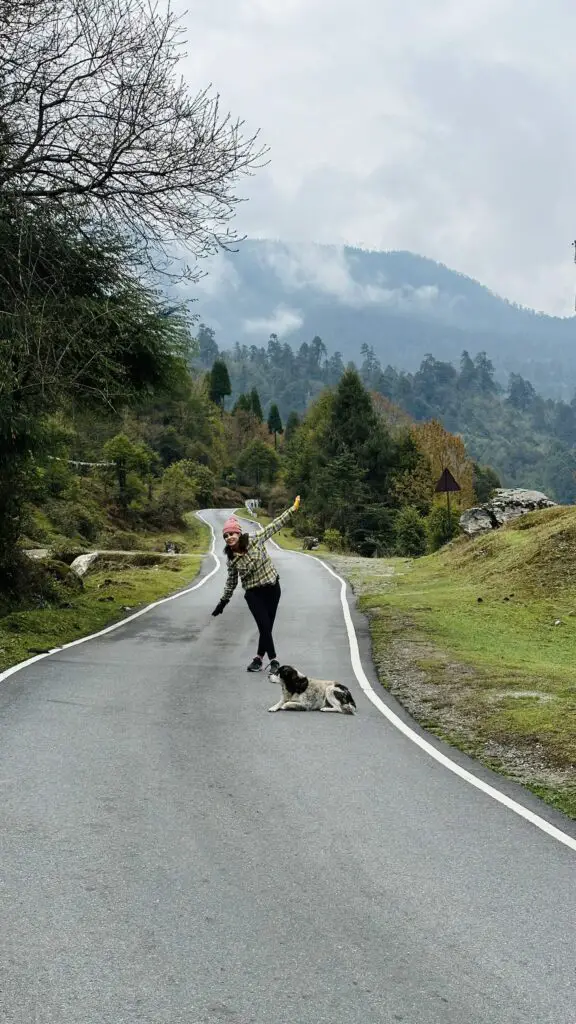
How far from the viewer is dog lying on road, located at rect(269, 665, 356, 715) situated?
9.41m

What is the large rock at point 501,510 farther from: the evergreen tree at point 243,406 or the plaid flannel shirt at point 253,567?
the evergreen tree at point 243,406

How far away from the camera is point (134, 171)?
13875mm

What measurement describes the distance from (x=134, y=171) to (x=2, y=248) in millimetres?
2617

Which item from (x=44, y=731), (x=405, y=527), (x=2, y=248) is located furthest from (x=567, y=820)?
(x=405, y=527)

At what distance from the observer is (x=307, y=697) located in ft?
31.1

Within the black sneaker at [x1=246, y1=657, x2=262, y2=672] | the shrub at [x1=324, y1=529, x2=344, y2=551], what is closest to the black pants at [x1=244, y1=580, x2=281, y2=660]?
the black sneaker at [x1=246, y1=657, x2=262, y2=672]

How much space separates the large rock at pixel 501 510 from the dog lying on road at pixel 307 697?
19761 millimetres

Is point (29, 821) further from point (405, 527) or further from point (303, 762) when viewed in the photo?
point (405, 527)

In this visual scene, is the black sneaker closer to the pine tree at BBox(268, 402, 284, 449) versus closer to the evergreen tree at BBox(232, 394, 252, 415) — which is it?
the evergreen tree at BBox(232, 394, 252, 415)

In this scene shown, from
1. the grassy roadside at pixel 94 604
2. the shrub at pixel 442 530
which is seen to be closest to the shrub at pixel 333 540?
the shrub at pixel 442 530

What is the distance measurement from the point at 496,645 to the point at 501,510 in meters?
Result: 14.8

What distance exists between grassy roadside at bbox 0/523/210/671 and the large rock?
10.3m

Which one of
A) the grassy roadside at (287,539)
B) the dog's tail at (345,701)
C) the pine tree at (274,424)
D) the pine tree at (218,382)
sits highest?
the pine tree at (218,382)

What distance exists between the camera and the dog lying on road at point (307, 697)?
30.9 ft
